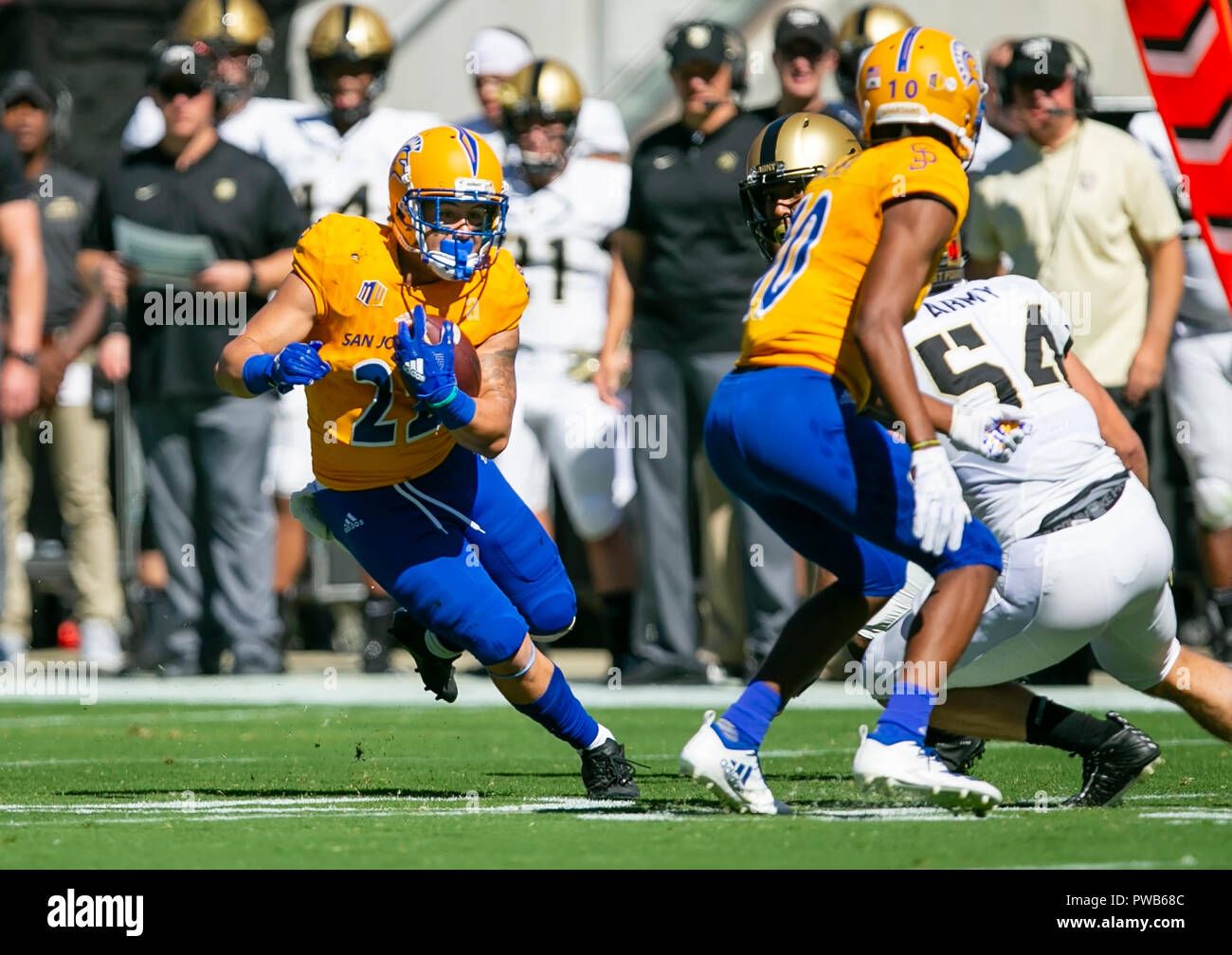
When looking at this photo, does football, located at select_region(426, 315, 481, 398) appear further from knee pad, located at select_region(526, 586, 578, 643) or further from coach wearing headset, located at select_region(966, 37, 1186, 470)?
coach wearing headset, located at select_region(966, 37, 1186, 470)

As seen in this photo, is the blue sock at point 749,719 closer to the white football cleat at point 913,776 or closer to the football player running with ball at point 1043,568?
the football player running with ball at point 1043,568

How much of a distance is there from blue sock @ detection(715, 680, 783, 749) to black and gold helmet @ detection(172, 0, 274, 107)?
586 centimetres

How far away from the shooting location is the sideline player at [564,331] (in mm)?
9719

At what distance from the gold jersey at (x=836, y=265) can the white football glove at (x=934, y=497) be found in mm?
386

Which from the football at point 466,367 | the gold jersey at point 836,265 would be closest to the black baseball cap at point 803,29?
the football at point 466,367

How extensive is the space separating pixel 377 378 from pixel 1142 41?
2910 mm

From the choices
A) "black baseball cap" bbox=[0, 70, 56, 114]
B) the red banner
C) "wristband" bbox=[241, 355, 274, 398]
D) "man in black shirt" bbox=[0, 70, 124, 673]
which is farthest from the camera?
"black baseball cap" bbox=[0, 70, 56, 114]

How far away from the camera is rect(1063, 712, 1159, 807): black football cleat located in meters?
5.35

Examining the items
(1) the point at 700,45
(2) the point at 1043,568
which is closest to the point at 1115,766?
(2) the point at 1043,568

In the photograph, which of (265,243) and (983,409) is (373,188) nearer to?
(265,243)

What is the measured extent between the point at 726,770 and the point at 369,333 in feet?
5.11

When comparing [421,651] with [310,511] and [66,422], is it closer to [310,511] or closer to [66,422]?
[310,511]

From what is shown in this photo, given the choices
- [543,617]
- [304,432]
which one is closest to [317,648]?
[304,432]

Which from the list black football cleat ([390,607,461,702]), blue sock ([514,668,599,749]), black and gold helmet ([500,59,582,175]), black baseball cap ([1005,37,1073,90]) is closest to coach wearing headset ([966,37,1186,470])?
black baseball cap ([1005,37,1073,90])
